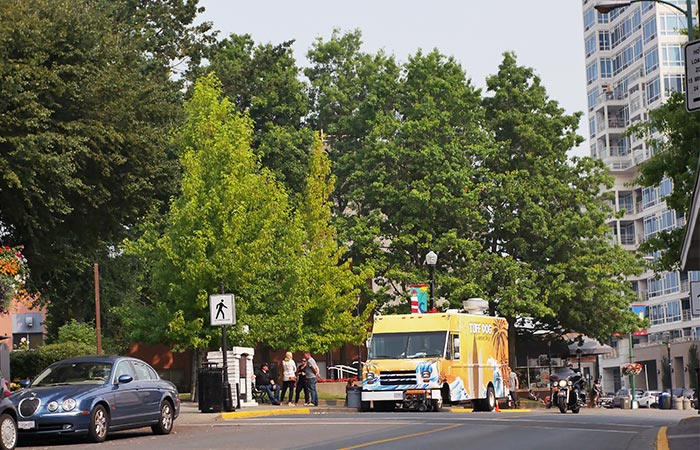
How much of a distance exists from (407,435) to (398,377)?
14666 millimetres

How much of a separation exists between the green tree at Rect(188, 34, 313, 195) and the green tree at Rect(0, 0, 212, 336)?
24.9 meters

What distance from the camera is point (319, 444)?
20.2 m

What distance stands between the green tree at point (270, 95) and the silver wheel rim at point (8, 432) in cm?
4251

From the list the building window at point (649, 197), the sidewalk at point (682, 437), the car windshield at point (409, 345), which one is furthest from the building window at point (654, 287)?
the sidewalk at point (682, 437)

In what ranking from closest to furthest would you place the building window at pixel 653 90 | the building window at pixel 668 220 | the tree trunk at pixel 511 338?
the tree trunk at pixel 511 338 → the building window at pixel 668 220 → the building window at pixel 653 90

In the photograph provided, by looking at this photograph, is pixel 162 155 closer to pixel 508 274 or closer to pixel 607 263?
pixel 508 274

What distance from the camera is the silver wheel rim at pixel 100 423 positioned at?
22.8 m

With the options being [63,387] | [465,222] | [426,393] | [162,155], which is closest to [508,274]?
[465,222]

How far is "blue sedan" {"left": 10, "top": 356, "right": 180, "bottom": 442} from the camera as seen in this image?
22.2 m

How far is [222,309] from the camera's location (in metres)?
34.1

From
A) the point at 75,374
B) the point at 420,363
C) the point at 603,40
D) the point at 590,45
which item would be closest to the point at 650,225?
the point at 603,40

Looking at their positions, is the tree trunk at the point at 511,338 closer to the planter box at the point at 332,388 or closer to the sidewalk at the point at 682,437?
the planter box at the point at 332,388

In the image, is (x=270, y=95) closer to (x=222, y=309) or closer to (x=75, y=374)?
(x=222, y=309)

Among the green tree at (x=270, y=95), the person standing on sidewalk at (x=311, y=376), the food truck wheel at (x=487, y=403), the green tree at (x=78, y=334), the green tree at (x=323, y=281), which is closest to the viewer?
the food truck wheel at (x=487, y=403)
